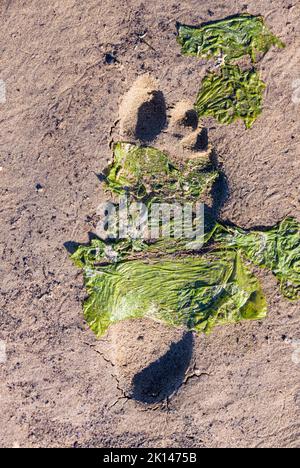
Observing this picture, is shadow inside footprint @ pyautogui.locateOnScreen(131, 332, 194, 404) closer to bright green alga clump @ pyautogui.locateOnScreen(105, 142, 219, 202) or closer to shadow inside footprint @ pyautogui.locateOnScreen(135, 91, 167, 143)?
bright green alga clump @ pyautogui.locateOnScreen(105, 142, 219, 202)

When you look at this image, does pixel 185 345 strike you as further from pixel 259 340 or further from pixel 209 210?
pixel 209 210

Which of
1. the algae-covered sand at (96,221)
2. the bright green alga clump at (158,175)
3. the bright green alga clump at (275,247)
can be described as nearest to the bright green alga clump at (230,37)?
the algae-covered sand at (96,221)

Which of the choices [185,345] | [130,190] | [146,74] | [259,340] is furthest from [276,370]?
[146,74]

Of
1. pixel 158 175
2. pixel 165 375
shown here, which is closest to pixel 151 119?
pixel 158 175

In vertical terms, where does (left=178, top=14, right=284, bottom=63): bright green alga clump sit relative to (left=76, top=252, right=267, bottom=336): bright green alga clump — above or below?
above

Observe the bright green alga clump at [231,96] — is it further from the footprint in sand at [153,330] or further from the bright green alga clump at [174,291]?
the bright green alga clump at [174,291]

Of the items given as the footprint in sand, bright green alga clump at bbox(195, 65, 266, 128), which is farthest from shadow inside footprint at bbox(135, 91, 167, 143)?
bright green alga clump at bbox(195, 65, 266, 128)

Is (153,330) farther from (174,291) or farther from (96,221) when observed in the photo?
(96,221)
